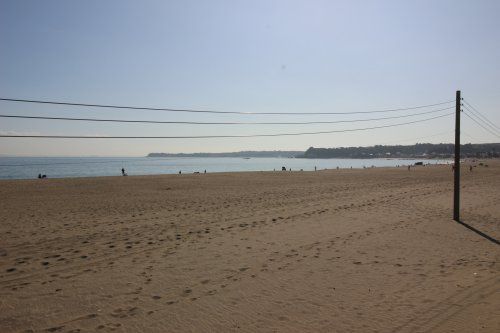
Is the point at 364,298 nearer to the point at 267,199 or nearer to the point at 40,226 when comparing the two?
the point at 40,226

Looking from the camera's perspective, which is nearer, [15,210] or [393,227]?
[393,227]

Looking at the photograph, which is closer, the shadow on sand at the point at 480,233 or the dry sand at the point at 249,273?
the dry sand at the point at 249,273

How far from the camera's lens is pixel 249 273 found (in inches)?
335

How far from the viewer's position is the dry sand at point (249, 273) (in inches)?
239

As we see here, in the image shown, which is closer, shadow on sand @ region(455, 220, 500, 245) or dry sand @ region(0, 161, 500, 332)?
dry sand @ region(0, 161, 500, 332)

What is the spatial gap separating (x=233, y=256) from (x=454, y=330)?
5.70 meters

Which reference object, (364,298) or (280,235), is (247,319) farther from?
(280,235)

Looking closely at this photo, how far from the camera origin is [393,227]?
13.8 metres

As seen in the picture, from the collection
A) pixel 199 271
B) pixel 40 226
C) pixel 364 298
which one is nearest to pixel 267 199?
pixel 40 226

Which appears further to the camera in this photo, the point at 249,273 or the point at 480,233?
the point at 480,233

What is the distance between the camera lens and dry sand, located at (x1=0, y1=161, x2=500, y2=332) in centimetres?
607

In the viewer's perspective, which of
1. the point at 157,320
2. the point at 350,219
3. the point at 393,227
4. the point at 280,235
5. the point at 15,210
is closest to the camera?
the point at 157,320

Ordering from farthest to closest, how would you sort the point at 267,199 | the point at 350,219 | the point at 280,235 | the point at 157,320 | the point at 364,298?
1. the point at 267,199
2. the point at 350,219
3. the point at 280,235
4. the point at 364,298
5. the point at 157,320

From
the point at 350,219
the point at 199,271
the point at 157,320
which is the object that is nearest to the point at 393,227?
the point at 350,219
